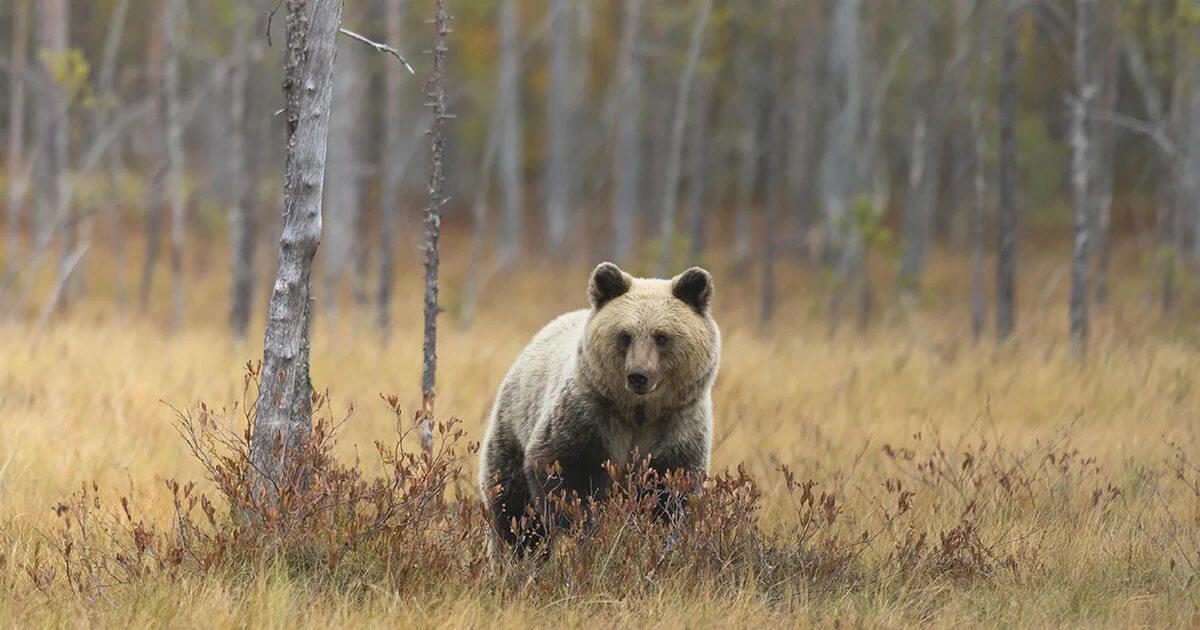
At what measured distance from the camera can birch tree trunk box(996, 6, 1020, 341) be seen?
1308 centimetres

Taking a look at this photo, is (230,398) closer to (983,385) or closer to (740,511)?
(740,511)

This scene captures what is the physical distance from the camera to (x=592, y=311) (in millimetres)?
5930

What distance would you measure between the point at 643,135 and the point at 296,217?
33665 millimetres

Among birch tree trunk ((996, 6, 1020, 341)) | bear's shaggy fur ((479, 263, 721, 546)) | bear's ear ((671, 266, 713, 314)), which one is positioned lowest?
bear's shaggy fur ((479, 263, 721, 546))

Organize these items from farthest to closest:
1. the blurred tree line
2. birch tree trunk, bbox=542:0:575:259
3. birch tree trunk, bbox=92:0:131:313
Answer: birch tree trunk, bbox=542:0:575:259 → the blurred tree line → birch tree trunk, bbox=92:0:131:313

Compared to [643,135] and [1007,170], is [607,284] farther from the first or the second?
[643,135]

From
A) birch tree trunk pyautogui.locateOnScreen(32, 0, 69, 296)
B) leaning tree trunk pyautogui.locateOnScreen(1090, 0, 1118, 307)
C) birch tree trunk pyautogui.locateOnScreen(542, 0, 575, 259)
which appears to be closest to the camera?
birch tree trunk pyautogui.locateOnScreen(32, 0, 69, 296)

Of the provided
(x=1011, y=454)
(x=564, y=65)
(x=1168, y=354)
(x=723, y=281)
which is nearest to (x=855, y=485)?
(x=1011, y=454)

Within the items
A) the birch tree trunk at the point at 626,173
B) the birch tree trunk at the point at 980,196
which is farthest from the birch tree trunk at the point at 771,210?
the birch tree trunk at the point at 626,173

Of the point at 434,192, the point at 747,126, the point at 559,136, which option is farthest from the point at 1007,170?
the point at 559,136

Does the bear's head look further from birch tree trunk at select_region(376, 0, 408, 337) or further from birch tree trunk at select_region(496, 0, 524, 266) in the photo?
birch tree trunk at select_region(496, 0, 524, 266)

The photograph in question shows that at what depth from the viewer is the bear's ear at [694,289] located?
5773mm

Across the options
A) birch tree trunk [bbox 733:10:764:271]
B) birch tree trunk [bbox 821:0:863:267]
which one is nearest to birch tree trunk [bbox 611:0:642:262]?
birch tree trunk [bbox 733:10:764:271]

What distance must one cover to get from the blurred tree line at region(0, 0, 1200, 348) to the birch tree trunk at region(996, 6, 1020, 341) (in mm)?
34
